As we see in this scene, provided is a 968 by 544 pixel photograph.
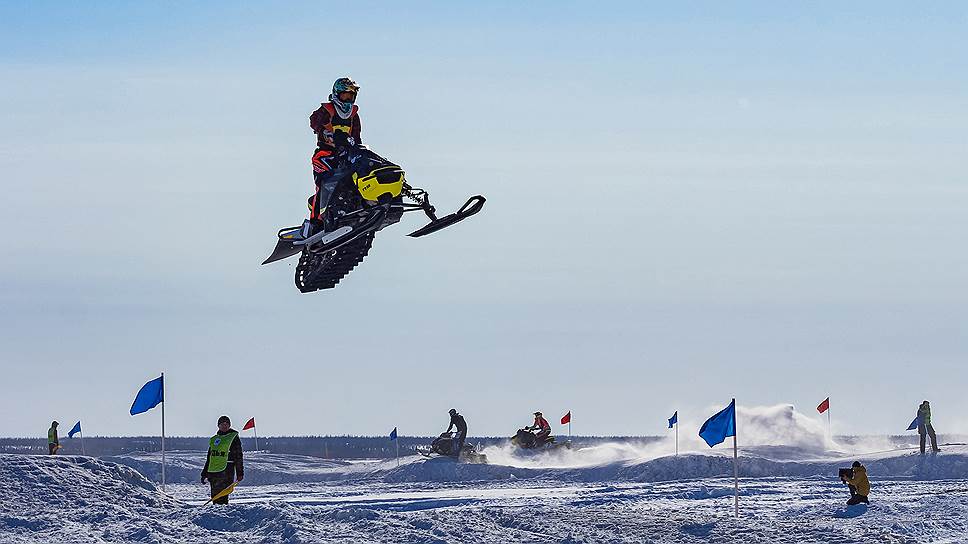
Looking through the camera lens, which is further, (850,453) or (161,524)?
(850,453)

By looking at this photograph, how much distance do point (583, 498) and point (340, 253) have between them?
9.14m

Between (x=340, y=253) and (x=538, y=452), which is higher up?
(x=340, y=253)

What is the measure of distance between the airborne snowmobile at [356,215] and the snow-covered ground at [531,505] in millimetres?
4330

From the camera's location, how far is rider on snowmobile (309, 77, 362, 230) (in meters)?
24.9

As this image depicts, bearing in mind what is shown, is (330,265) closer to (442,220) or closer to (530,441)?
(442,220)

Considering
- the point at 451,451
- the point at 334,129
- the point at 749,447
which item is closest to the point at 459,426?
the point at 451,451

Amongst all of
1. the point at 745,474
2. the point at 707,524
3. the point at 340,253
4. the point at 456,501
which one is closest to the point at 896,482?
the point at 745,474

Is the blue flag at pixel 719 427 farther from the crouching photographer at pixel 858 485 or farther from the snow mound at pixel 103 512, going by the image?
the snow mound at pixel 103 512

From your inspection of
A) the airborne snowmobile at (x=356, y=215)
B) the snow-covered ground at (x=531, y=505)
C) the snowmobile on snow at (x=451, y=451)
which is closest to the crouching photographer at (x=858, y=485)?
the snow-covered ground at (x=531, y=505)

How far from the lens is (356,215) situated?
2500 cm

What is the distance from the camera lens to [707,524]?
928 inches

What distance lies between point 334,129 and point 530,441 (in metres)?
26.8

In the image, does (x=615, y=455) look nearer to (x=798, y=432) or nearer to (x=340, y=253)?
(x=798, y=432)

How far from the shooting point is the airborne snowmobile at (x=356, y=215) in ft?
81.3
